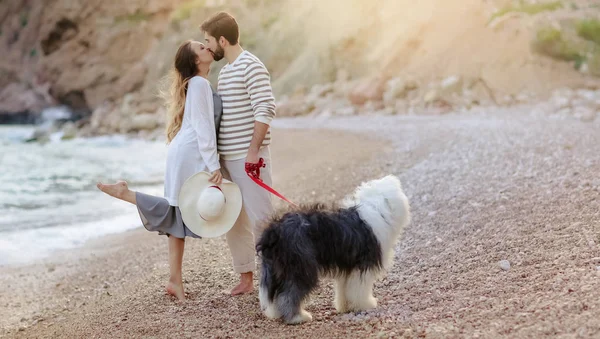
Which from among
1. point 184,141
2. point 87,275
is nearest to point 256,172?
point 184,141

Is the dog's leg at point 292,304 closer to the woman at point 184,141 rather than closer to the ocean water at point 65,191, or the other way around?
the woman at point 184,141

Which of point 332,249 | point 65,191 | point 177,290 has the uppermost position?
point 332,249

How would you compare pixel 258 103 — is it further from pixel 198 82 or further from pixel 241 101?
pixel 198 82

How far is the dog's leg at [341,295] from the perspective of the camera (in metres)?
3.95

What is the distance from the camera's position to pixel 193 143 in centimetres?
441

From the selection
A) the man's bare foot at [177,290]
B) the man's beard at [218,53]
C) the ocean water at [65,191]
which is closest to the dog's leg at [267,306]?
the man's bare foot at [177,290]

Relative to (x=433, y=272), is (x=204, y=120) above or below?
above

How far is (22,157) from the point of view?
22750 mm

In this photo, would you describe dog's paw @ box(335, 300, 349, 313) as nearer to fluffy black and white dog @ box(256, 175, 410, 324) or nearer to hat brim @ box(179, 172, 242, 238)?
fluffy black and white dog @ box(256, 175, 410, 324)

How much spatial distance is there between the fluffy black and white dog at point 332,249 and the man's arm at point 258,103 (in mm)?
624

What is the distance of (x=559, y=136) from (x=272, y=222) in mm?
7971

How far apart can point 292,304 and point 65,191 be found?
1087 centimetres

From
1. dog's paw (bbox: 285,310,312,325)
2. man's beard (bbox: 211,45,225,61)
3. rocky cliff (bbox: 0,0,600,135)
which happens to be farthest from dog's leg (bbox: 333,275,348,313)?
rocky cliff (bbox: 0,0,600,135)

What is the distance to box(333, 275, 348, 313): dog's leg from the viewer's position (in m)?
3.95
